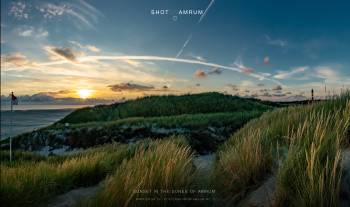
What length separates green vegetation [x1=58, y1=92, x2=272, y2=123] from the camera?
1411cm

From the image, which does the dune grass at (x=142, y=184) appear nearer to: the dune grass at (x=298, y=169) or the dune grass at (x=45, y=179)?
the dune grass at (x=298, y=169)

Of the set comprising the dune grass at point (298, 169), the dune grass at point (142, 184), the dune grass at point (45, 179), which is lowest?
the dune grass at point (45, 179)

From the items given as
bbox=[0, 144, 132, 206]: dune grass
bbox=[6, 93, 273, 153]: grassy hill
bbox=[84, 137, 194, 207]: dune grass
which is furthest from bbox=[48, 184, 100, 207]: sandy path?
bbox=[6, 93, 273, 153]: grassy hill

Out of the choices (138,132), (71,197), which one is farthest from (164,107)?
(71,197)

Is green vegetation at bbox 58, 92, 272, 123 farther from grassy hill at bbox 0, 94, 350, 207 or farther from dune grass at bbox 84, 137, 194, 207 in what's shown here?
dune grass at bbox 84, 137, 194, 207

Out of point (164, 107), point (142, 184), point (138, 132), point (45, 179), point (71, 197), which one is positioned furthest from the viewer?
point (164, 107)

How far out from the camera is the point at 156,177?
9.46 feet

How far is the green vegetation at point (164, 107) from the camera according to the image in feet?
46.3

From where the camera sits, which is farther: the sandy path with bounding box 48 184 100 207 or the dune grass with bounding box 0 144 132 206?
the sandy path with bounding box 48 184 100 207

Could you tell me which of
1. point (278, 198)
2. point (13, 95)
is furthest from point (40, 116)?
point (278, 198)

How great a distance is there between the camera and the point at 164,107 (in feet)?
47.5

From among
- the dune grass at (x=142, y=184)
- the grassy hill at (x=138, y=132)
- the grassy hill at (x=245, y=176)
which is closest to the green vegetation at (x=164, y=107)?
the grassy hill at (x=138, y=132)

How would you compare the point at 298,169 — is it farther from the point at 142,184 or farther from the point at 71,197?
the point at 71,197

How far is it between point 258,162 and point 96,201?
1496 millimetres
